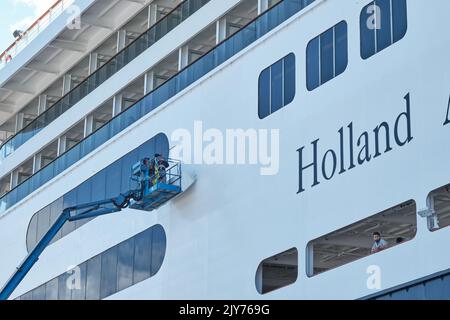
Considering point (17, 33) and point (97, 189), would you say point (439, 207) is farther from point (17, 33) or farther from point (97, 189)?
point (17, 33)

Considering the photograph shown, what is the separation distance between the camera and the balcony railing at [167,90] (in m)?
16.5

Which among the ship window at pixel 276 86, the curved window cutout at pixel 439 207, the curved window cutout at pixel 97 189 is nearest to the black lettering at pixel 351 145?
the curved window cutout at pixel 439 207

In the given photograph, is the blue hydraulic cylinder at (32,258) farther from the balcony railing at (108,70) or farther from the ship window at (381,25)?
the ship window at (381,25)

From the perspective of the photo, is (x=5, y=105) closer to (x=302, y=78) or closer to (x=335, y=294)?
(x=302, y=78)

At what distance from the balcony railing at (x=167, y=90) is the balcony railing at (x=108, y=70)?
1.48m

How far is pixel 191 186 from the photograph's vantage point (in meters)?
17.6

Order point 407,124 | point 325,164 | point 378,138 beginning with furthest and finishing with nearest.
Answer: point 325,164 < point 378,138 < point 407,124

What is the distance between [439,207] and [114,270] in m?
6.71

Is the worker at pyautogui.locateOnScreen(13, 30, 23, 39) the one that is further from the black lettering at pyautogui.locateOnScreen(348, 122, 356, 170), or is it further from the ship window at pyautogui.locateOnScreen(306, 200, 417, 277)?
the black lettering at pyautogui.locateOnScreen(348, 122, 356, 170)

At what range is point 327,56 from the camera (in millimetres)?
14898

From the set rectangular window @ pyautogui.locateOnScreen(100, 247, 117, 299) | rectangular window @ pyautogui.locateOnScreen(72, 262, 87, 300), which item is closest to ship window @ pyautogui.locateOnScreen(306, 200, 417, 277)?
rectangular window @ pyautogui.locateOnScreen(100, 247, 117, 299)

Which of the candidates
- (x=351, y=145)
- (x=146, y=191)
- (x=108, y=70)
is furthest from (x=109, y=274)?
(x=351, y=145)
